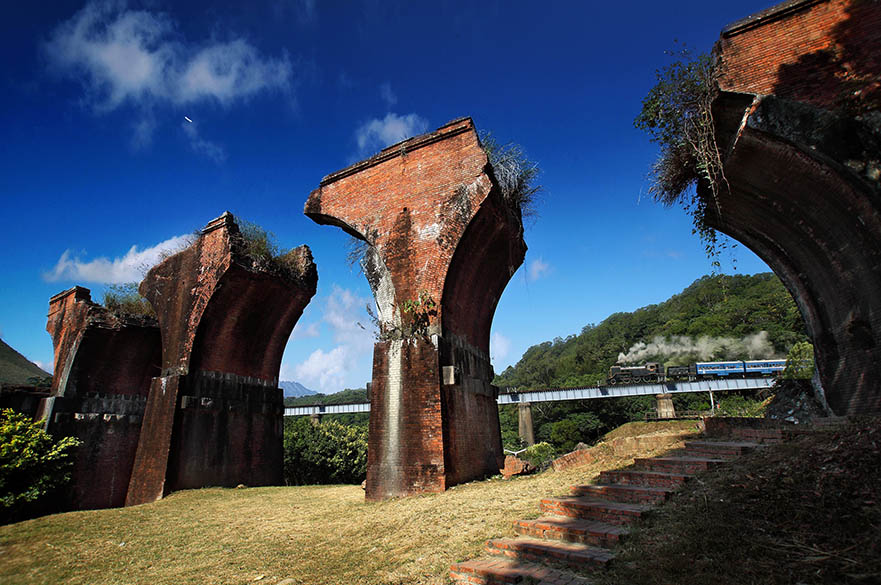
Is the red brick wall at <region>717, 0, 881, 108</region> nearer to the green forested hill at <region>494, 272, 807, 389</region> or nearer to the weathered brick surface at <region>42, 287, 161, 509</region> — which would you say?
the weathered brick surface at <region>42, 287, 161, 509</region>

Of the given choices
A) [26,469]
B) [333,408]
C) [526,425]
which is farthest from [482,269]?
[333,408]

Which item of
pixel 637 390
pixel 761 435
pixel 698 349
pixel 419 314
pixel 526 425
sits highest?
pixel 698 349

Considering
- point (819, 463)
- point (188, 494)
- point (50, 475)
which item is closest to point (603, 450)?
point (819, 463)

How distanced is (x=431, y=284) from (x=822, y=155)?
21.4 ft

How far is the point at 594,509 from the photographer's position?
464 centimetres

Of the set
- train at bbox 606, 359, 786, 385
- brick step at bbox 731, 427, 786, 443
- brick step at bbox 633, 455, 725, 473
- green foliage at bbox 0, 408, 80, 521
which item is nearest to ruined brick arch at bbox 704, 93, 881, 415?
brick step at bbox 731, 427, 786, 443

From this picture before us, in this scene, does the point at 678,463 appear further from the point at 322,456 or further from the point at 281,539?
the point at 322,456

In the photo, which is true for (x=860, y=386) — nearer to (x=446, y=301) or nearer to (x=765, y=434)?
(x=765, y=434)

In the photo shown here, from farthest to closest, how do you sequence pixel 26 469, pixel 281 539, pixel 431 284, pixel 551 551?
pixel 26 469 → pixel 431 284 → pixel 281 539 → pixel 551 551

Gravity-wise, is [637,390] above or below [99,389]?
below

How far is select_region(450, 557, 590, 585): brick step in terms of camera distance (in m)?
3.54

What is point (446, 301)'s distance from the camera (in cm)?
904

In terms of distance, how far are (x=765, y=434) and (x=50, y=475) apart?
45.2 feet

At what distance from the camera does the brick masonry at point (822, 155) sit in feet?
22.0
